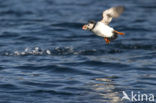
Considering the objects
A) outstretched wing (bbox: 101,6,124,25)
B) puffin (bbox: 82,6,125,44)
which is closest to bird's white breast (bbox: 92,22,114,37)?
puffin (bbox: 82,6,125,44)

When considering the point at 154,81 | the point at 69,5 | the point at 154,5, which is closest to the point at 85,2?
the point at 69,5

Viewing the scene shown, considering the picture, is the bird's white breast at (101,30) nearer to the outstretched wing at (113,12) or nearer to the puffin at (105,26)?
the puffin at (105,26)

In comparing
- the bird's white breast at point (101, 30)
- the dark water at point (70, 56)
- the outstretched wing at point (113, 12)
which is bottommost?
the dark water at point (70, 56)

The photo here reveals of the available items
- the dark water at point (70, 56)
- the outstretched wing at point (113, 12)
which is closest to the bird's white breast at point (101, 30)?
the outstretched wing at point (113, 12)

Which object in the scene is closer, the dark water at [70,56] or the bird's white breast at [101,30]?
the bird's white breast at [101,30]

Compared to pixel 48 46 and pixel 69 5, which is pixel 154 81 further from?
pixel 69 5

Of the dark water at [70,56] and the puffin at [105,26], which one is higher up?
the puffin at [105,26]

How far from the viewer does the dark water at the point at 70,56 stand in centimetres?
1110

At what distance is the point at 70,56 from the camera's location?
14914 millimetres

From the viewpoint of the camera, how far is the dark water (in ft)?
36.4

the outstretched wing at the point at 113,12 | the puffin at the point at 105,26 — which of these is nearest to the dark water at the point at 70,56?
the puffin at the point at 105,26

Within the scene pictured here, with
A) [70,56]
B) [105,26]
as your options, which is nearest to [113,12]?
[105,26]

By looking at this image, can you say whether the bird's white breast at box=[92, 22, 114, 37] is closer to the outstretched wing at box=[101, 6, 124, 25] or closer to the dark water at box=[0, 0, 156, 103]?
the outstretched wing at box=[101, 6, 124, 25]

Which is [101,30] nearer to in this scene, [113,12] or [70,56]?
[113,12]
